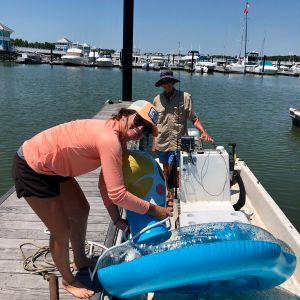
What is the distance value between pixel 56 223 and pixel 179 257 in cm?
87

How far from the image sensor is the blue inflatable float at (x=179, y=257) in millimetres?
2727

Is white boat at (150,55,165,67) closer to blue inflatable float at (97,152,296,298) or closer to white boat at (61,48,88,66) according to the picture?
white boat at (61,48,88,66)

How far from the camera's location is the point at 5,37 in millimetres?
82438

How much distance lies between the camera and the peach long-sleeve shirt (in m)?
2.45

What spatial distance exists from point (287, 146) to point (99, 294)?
11612 mm

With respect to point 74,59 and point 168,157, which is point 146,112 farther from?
point 74,59

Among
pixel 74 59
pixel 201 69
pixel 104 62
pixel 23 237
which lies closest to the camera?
pixel 23 237

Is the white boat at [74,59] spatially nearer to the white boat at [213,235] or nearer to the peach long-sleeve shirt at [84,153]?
the white boat at [213,235]

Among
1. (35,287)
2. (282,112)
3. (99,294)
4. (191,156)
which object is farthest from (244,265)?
(282,112)

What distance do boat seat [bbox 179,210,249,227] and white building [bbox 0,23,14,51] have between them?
277 feet

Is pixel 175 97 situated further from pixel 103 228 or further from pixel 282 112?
pixel 282 112

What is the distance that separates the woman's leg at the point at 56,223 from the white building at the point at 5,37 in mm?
85611

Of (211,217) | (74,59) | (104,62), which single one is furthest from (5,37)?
(211,217)

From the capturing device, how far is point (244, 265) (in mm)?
2754
